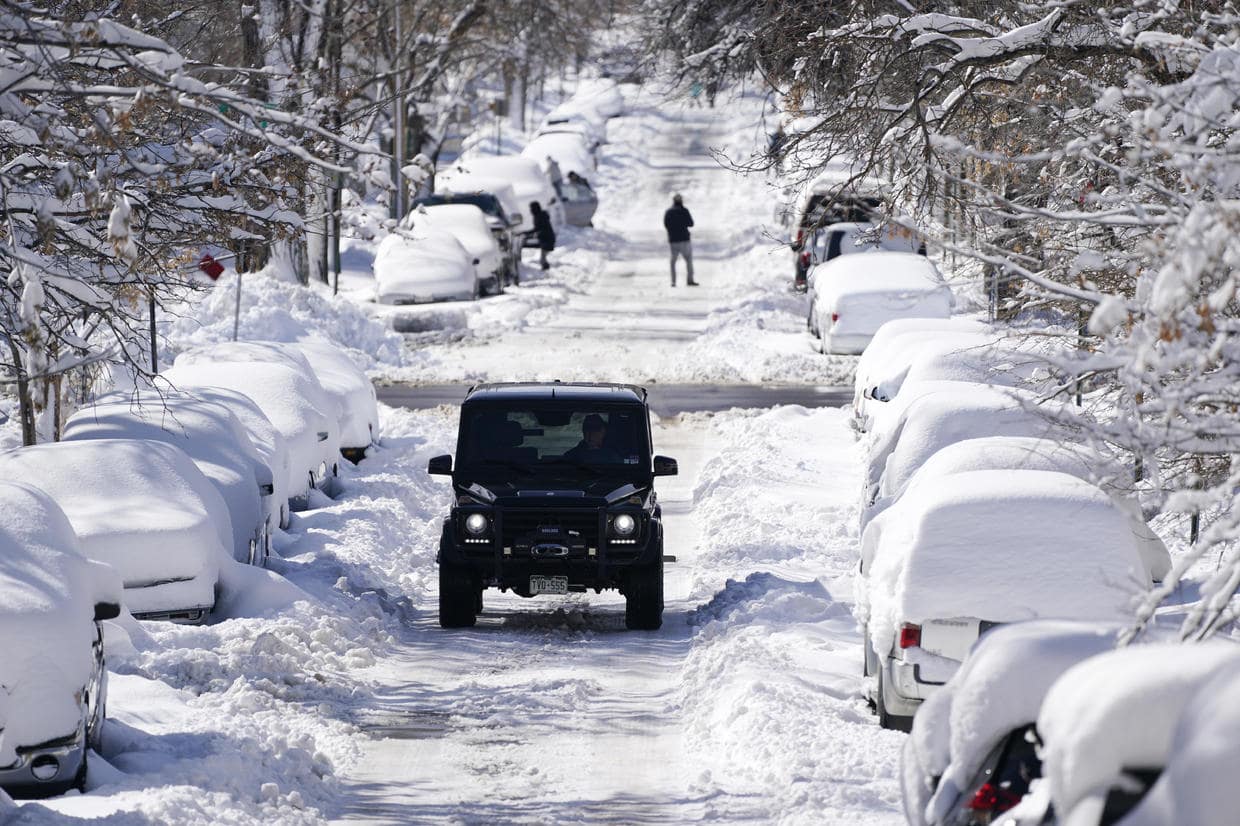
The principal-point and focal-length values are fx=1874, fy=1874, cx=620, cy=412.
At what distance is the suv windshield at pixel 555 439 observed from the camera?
1463 centimetres

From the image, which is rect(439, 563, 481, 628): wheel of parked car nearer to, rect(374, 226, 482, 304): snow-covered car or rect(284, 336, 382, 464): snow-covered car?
rect(284, 336, 382, 464): snow-covered car

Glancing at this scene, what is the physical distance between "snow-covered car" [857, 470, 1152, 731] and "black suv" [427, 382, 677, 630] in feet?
11.3

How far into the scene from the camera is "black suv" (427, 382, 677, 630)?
46.1 ft

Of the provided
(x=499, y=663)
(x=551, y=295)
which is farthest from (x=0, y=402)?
(x=551, y=295)

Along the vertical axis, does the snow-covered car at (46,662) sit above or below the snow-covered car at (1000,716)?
below

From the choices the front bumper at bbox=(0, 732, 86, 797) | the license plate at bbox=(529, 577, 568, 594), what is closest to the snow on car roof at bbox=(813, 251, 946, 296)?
the license plate at bbox=(529, 577, 568, 594)

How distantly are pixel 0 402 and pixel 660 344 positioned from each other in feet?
44.4

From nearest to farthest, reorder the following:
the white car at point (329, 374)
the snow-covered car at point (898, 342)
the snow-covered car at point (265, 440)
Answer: the snow-covered car at point (265, 440), the white car at point (329, 374), the snow-covered car at point (898, 342)

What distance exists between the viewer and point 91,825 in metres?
8.52

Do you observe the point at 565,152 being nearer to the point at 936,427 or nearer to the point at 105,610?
the point at 936,427

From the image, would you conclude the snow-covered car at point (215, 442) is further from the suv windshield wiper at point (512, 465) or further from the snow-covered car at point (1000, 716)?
the snow-covered car at point (1000, 716)

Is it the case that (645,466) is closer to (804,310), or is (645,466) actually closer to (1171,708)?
(1171,708)

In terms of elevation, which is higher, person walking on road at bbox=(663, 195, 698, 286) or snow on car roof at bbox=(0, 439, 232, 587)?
snow on car roof at bbox=(0, 439, 232, 587)

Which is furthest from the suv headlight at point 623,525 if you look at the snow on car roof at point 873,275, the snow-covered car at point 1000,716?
the snow on car roof at point 873,275
